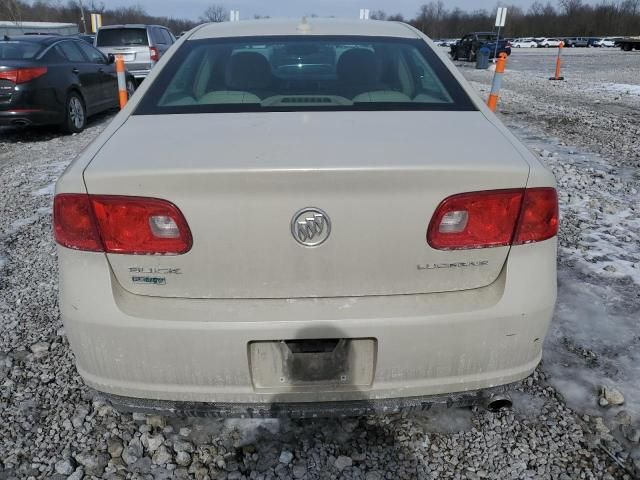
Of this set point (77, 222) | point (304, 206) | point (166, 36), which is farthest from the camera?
point (166, 36)

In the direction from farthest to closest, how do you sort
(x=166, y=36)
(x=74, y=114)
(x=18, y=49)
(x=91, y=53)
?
(x=166, y=36)
(x=91, y=53)
(x=74, y=114)
(x=18, y=49)

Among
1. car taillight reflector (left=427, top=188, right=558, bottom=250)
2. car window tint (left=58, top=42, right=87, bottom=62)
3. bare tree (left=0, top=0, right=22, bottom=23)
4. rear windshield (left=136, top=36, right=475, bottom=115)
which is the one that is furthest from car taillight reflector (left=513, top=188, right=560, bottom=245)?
bare tree (left=0, top=0, right=22, bottom=23)

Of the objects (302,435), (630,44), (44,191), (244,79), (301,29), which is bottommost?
(44,191)

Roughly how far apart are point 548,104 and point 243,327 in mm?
12111

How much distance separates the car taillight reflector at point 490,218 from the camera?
1.67 m

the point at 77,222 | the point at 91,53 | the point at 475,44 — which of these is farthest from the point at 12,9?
the point at 77,222

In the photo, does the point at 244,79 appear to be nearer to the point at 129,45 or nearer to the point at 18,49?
the point at 18,49

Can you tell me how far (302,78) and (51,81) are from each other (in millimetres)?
6581

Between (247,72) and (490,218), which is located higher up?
(247,72)

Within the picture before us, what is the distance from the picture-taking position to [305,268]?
1.67m

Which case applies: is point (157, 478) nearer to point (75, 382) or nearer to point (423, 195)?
point (75, 382)

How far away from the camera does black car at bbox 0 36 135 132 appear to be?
291 inches

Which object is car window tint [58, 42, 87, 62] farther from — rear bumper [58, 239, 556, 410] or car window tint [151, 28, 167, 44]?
rear bumper [58, 239, 556, 410]

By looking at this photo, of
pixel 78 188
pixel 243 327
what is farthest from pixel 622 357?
pixel 78 188
